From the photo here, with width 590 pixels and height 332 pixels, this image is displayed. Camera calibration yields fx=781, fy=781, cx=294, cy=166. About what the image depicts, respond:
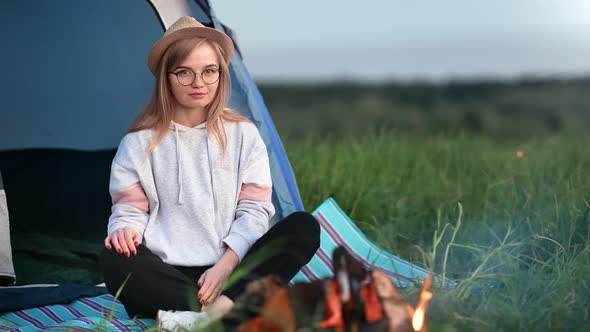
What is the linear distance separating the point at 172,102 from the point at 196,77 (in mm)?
130

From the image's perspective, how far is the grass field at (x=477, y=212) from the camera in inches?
75.4

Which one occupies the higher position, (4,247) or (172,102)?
(172,102)

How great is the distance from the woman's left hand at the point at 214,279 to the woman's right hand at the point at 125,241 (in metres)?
0.19

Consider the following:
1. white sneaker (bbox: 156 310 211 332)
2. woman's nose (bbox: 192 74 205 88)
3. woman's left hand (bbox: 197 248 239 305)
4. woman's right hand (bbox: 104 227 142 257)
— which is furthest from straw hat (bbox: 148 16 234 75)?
white sneaker (bbox: 156 310 211 332)

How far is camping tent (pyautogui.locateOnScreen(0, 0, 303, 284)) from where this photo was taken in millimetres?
3373

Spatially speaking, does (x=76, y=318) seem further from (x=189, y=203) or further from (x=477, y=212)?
(x=477, y=212)

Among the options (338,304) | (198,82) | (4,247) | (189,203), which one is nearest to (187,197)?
(189,203)

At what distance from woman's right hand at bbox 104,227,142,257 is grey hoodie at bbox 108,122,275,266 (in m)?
0.03

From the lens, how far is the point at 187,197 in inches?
82.0

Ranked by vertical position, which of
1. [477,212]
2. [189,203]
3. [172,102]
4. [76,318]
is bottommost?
[477,212]

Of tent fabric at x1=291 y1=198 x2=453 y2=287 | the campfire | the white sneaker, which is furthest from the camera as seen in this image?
tent fabric at x1=291 y1=198 x2=453 y2=287

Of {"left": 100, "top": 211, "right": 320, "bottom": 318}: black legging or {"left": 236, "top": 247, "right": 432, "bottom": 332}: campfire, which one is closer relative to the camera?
{"left": 236, "top": 247, "right": 432, "bottom": 332}: campfire

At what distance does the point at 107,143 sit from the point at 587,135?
2.70 m

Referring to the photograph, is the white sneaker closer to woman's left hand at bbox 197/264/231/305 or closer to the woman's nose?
woman's left hand at bbox 197/264/231/305
